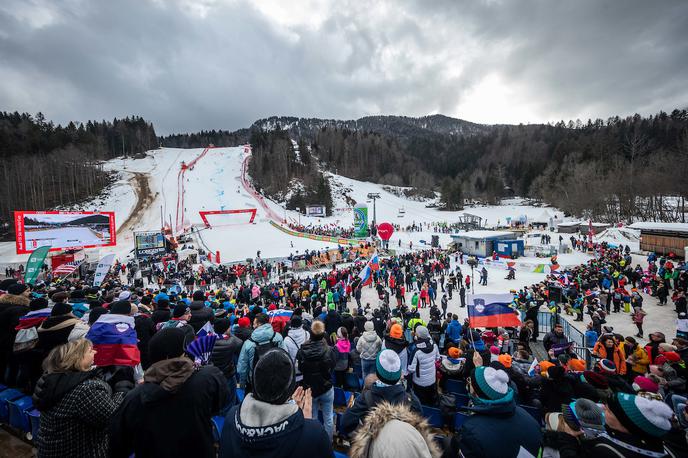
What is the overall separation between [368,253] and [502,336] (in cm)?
2117

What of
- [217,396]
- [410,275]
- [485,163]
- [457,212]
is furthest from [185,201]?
[485,163]

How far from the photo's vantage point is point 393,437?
4.83 ft

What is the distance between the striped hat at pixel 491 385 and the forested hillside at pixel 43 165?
6064 centimetres

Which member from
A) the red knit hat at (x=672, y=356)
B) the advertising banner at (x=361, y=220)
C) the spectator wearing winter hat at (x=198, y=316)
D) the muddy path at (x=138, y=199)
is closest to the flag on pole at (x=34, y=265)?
the spectator wearing winter hat at (x=198, y=316)

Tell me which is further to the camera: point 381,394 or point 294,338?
point 294,338

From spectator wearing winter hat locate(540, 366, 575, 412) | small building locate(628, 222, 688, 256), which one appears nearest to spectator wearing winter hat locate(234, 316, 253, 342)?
spectator wearing winter hat locate(540, 366, 575, 412)

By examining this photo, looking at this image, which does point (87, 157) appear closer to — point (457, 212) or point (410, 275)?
point (410, 275)

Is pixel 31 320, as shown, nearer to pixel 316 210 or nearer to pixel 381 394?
pixel 381 394

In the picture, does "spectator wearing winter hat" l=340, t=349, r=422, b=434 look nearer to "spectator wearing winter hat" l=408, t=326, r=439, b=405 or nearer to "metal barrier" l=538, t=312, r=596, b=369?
"spectator wearing winter hat" l=408, t=326, r=439, b=405

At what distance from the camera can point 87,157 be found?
64.4 meters

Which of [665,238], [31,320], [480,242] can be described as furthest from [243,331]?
[665,238]

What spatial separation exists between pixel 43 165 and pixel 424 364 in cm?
7518

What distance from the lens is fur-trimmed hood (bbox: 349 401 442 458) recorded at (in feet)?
4.68

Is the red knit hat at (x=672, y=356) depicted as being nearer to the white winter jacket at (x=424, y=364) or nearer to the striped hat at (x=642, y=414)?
the white winter jacket at (x=424, y=364)
